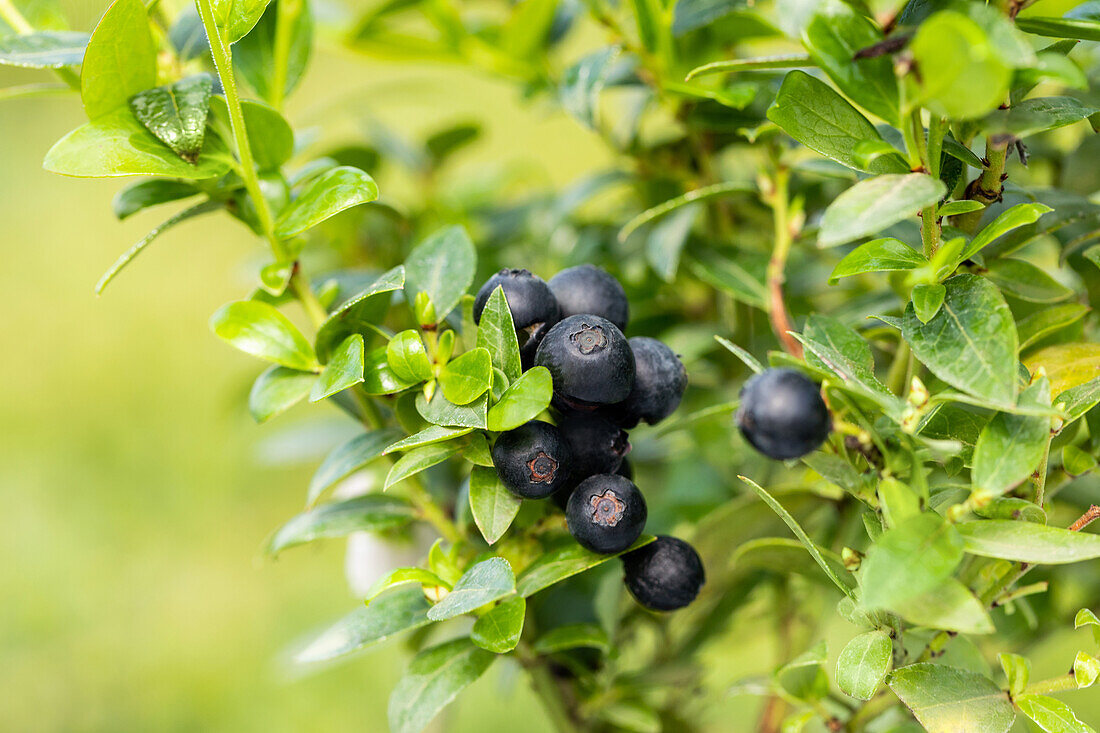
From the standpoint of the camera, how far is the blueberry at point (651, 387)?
19.6 inches

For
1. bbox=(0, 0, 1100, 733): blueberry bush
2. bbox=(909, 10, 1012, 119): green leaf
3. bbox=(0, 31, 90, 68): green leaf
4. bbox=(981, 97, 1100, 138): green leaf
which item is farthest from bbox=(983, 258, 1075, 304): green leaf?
bbox=(0, 31, 90, 68): green leaf

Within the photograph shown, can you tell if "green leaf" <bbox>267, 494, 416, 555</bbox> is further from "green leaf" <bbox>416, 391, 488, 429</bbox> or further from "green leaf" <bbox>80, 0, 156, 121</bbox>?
"green leaf" <bbox>80, 0, 156, 121</bbox>

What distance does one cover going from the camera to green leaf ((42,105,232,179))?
0.47 meters

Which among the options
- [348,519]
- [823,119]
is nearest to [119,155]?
[348,519]

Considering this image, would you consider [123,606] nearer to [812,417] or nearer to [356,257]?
[356,257]

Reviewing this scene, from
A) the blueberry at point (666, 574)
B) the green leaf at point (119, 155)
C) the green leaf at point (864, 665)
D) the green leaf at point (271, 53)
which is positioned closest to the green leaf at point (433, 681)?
the blueberry at point (666, 574)

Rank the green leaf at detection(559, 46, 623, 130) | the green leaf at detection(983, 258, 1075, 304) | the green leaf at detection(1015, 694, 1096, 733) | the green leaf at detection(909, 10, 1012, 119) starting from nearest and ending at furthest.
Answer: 1. the green leaf at detection(909, 10, 1012, 119)
2. the green leaf at detection(1015, 694, 1096, 733)
3. the green leaf at detection(983, 258, 1075, 304)
4. the green leaf at detection(559, 46, 623, 130)

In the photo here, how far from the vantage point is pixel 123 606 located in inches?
73.4

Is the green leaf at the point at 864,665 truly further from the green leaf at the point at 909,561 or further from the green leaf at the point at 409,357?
the green leaf at the point at 409,357

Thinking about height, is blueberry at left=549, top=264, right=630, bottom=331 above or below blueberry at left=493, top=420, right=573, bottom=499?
above

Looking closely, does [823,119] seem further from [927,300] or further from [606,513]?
[606,513]

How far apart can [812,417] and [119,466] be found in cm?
218

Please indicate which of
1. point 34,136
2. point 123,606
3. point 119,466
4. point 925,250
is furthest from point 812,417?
point 34,136

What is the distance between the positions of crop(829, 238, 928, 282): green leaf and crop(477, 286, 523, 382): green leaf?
163 mm
